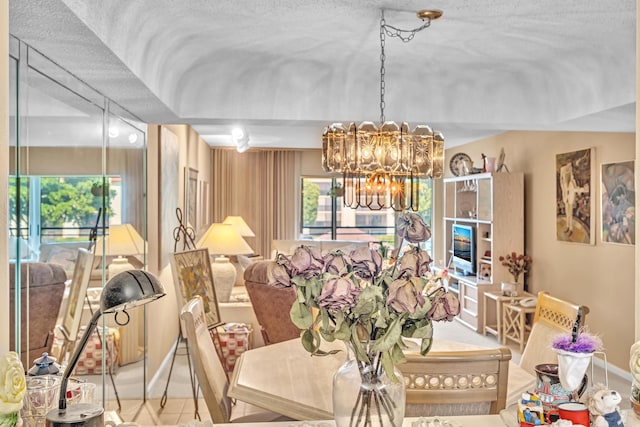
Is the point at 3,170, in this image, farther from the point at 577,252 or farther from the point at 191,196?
the point at 191,196

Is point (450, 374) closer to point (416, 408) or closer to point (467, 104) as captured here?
point (416, 408)

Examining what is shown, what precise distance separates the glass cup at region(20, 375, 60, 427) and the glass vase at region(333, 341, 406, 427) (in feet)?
2.39

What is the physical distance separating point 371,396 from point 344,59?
2.78 metres

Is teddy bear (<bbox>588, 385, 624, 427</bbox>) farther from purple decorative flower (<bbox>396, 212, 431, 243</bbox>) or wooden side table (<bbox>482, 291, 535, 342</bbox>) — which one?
wooden side table (<bbox>482, 291, 535, 342</bbox>)

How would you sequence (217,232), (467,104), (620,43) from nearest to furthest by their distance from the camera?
1. (620,43)
2. (467,104)
3. (217,232)

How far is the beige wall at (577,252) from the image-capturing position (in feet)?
16.5

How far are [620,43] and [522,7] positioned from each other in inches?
35.9

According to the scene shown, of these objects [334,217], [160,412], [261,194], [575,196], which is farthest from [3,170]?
[334,217]

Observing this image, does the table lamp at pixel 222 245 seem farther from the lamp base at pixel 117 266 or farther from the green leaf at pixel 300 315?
the green leaf at pixel 300 315

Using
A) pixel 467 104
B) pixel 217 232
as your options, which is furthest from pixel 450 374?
pixel 217 232

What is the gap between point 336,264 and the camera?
1213 mm

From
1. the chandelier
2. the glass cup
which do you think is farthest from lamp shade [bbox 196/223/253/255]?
the glass cup

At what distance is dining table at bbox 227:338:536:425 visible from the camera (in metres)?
2.18

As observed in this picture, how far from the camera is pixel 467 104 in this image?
13.5ft
